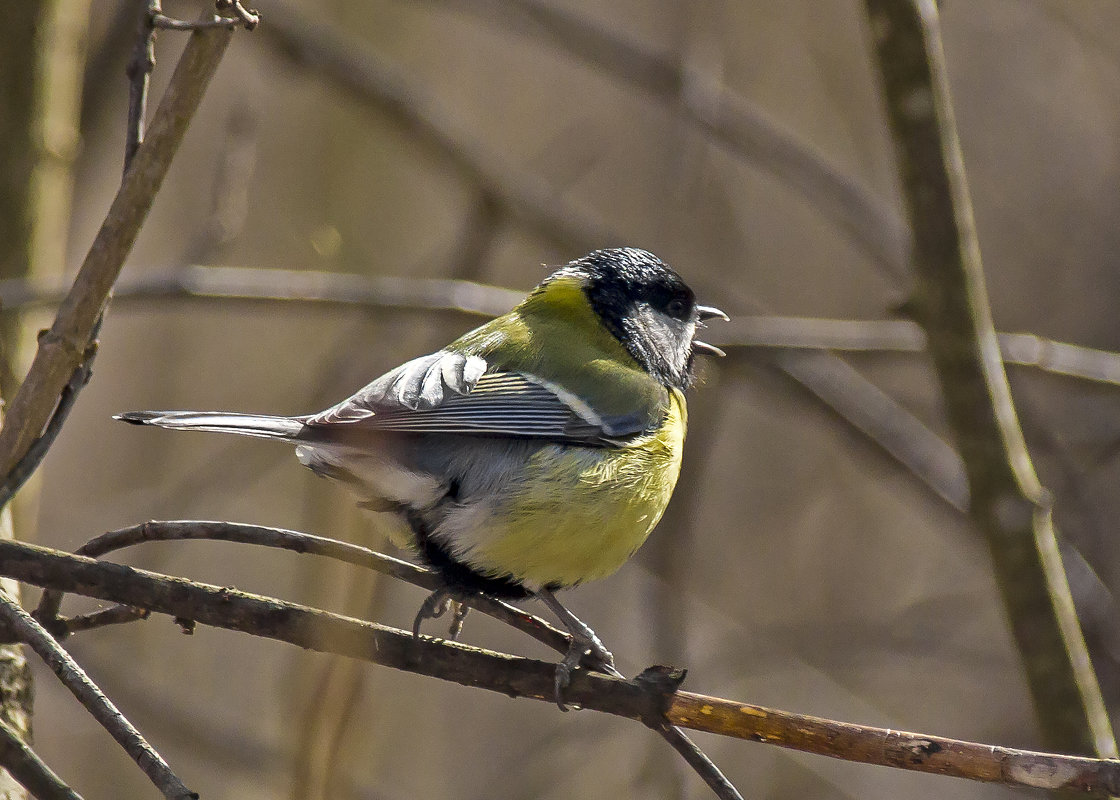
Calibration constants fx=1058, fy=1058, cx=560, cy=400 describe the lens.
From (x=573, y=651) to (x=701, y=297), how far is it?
8.66 ft

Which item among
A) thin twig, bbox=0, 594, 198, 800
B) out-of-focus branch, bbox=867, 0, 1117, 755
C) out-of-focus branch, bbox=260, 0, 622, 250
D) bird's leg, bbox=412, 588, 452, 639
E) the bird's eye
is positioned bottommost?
thin twig, bbox=0, 594, 198, 800

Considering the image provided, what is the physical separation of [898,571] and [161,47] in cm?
425

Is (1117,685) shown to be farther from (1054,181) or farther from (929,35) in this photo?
(1054,181)

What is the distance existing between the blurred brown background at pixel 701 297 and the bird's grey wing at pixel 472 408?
0.86 meters

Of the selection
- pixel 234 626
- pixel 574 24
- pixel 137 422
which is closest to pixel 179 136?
pixel 137 422

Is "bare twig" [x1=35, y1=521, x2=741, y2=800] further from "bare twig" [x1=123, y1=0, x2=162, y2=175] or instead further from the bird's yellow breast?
the bird's yellow breast

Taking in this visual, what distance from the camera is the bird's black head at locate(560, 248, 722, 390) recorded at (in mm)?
3086

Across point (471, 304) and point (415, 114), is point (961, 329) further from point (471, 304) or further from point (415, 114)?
point (415, 114)

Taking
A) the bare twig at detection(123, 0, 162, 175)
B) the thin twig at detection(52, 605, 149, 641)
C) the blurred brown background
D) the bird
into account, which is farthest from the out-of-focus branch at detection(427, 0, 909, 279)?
the thin twig at detection(52, 605, 149, 641)

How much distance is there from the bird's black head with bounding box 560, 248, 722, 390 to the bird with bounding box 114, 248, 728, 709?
30cm

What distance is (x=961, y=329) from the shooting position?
7.73 ft

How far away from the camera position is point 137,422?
5.22 ft

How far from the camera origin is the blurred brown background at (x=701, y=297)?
401 centimetres

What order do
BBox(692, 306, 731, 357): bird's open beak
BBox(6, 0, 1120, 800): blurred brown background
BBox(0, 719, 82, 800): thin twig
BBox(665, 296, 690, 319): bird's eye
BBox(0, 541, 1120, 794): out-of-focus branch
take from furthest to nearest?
1. BBox(6, 0, 1120, 800): blurred brown background
2. BBox(665, 296, 690, 319): bird's eye
3. BBox(692, 306, 731, 357): bird's open beak
4. BBox(0, 541, 1120, 794): out-of-focus branch
5. BBox(0, 719, 82, 800): thin twig
